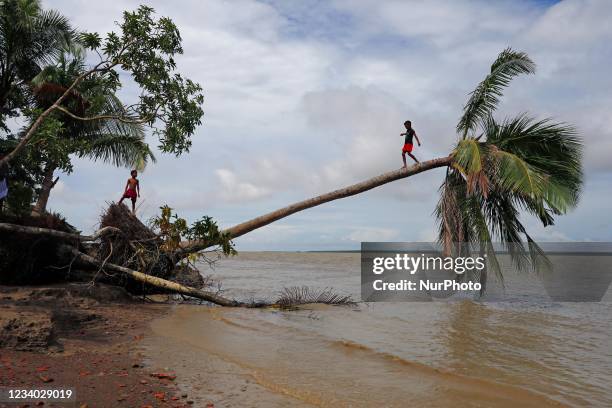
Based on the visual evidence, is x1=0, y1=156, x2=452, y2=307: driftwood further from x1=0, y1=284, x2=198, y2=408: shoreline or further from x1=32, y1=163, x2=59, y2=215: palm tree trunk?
x1=32, y1=163, x2=59, y2=215: palm tree trunk

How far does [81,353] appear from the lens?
6355 millimetres

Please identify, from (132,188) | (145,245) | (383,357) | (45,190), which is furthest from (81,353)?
(45,190)

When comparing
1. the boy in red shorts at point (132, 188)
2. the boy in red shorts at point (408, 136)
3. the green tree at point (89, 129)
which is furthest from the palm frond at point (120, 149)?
the boy in red shorts at point (408, 136)

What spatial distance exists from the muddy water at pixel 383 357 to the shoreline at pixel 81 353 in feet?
1.17

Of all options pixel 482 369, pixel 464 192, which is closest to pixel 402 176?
pixel 464 192

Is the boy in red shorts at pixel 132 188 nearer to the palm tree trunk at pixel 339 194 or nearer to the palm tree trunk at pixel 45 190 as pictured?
the palm tree trunk at pixel 339 194

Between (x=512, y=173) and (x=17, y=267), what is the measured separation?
11259 mm

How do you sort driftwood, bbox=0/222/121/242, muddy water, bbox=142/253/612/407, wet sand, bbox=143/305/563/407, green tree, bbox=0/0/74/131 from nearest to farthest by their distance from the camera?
wet sand, bbox=143/305/563/407 < muddy water, bbox=142/253/612/407 < driftwood, bbox=0/222/121/242 < green tree, bbox=0/0/74/131

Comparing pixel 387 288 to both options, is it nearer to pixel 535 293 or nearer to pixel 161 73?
pixel 535 293

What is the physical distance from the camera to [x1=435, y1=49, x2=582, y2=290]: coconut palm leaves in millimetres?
12227

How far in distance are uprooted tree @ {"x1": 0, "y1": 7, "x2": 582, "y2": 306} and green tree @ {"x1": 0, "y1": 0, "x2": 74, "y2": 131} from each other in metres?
6.33

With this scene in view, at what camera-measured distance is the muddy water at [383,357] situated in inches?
214

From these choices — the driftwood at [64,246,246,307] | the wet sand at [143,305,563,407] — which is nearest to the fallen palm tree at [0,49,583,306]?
the driftwood at [64,246,246,307]

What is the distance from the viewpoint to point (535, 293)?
18.2 meters
